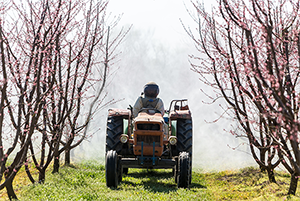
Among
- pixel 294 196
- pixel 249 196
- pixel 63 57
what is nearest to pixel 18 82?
pixel 63 57

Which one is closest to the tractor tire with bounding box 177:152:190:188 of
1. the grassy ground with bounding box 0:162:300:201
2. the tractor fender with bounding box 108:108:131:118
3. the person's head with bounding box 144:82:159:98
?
the grassy ground with bounding box 0:162:300:201

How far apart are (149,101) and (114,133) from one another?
123 cm

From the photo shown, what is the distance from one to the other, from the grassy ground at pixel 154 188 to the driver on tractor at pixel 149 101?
1.87m

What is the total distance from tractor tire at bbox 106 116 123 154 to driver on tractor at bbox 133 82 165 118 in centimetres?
47

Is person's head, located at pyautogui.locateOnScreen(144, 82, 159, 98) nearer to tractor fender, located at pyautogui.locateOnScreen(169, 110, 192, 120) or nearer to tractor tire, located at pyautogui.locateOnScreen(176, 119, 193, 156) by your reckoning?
tractor fender, located at pyautogui.locateOnScreen(169, 110, 192, 120)

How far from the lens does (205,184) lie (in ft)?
28.1

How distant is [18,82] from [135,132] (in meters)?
2.64

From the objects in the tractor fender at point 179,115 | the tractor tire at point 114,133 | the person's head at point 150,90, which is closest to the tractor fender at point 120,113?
the tractor tire at point 114,133

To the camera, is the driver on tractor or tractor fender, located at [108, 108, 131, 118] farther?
the driver on tractor

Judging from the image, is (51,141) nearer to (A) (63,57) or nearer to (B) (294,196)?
(A) (63,57)

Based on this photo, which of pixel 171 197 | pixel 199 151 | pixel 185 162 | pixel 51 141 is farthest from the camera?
pixel 199 151

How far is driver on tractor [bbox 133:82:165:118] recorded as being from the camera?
28.1ft

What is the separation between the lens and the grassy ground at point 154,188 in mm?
6250

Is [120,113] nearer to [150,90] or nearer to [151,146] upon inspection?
[150,90]
